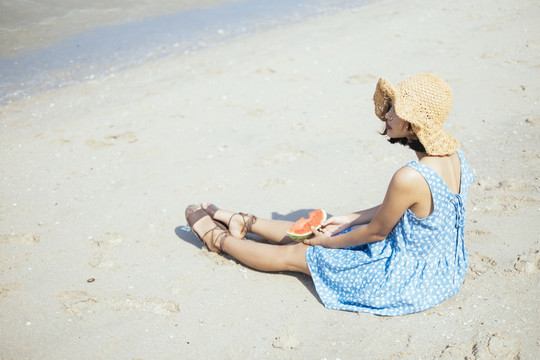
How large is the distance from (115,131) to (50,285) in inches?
89.6

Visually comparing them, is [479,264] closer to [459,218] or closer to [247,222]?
[459,218]

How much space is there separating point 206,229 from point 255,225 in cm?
34

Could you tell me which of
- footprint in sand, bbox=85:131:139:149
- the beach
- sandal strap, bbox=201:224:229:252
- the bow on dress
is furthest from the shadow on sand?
footprint in sand, bbox=85:131:139:149

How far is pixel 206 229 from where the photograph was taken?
329cm

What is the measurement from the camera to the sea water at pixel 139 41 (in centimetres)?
692

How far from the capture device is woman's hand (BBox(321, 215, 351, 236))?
2.92 meters

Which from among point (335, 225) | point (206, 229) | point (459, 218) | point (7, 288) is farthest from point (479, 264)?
point (7, 288)

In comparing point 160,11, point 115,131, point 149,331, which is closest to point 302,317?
point 149,331

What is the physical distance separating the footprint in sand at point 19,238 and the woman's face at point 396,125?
2646 millimetres

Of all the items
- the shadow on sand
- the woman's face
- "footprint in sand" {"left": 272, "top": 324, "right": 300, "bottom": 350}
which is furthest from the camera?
the shadow on sand

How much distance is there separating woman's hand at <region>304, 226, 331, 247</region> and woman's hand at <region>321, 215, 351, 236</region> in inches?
2.5

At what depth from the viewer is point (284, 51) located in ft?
22.7

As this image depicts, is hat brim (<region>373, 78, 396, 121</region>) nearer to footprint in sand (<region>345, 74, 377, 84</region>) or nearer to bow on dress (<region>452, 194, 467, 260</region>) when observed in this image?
bow on dress (<region>452, 194, 467, 260</region>)

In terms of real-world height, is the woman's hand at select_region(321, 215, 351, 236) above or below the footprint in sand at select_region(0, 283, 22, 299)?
above
